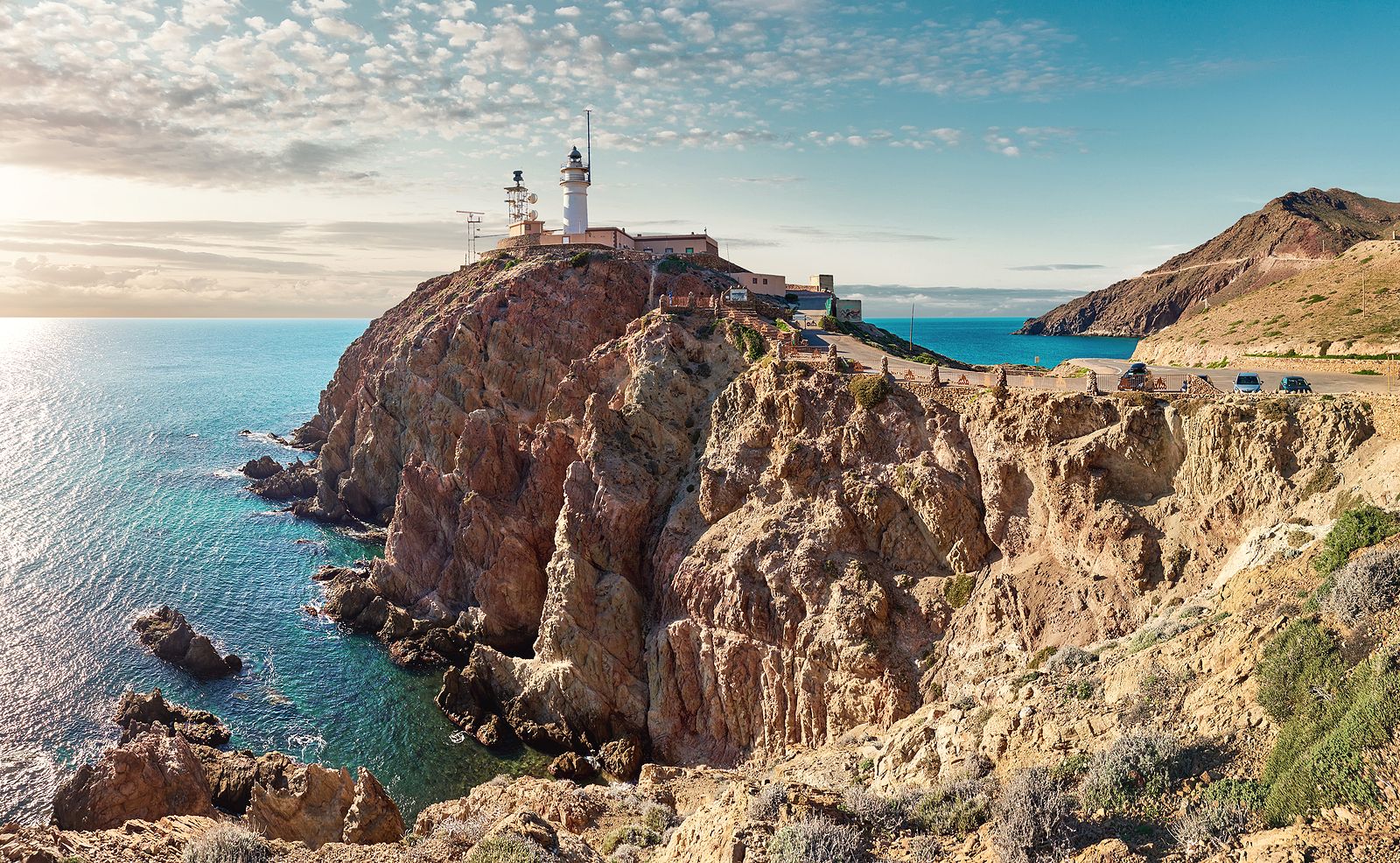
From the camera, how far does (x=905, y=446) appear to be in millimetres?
35438

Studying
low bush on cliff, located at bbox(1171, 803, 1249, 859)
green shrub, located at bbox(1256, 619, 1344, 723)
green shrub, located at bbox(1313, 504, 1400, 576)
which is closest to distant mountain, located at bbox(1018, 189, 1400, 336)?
green shrub, located at bbox(1313, 504, 1400, 576)

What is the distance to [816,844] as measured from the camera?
1335 cm

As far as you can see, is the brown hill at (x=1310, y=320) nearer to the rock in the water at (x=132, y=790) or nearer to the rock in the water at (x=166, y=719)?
the rock in the water at (x=132, y=790)

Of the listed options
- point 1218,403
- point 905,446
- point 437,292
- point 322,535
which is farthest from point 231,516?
point 1218,403

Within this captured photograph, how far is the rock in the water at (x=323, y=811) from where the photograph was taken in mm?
25062

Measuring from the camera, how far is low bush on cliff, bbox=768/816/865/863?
43.1 ft

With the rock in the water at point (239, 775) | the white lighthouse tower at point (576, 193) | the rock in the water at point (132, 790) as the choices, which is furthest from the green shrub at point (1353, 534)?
the white lighthouse tower at point (576, 193)

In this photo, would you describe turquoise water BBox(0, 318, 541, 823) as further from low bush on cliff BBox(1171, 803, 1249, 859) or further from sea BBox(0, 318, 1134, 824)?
low bush on cliff BBox(1171, 803, 1249, 859)

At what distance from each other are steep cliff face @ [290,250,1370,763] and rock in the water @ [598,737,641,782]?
2.37ft

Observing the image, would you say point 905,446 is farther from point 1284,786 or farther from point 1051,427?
point 1284,786

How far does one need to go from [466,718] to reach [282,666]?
13.0 meters

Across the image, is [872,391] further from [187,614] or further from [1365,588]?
[187,614]

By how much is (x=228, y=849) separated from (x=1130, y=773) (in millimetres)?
19632

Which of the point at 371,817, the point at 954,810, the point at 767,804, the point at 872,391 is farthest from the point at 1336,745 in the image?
the point at 371,817
